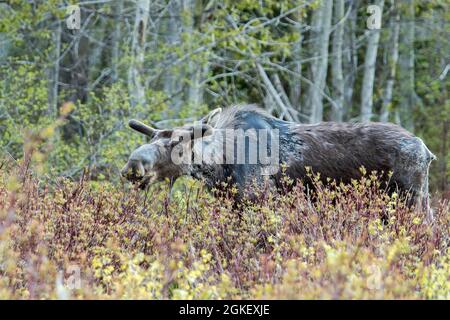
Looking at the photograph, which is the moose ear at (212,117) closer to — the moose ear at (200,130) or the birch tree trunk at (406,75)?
the moose ear at (200,130)

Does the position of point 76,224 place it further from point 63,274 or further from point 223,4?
point 223,4

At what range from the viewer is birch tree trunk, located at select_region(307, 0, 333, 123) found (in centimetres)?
1902

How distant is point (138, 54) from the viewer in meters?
14.6

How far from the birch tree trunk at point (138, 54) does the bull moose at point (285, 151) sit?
17.3 ft

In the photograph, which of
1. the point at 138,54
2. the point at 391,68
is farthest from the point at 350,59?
the point at 138,54

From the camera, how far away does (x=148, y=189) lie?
8.22m

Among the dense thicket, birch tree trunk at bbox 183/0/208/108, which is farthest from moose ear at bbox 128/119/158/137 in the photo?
birch tree trunk at bbox 183/0/208/108

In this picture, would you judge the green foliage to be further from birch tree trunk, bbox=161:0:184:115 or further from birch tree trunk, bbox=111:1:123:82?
birch tree trunk, bbox=111:1:123:82

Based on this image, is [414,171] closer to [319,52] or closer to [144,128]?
[144,128]

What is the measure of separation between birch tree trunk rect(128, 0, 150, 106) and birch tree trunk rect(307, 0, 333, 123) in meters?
5.07

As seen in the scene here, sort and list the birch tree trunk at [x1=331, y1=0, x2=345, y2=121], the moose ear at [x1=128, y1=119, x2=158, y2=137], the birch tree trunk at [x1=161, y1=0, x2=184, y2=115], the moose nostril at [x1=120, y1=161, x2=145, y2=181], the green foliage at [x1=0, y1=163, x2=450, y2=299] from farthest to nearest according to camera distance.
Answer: the birch tree trunk at [x1=331, y1=0, x2=345, y2=121]
the birch tree trunk at [x1=161, y1=0, x2=184, y2=115]
the moose ear at [x1=128, y1=119, x2=158, y2=137]
the moose nostril at [x1=120, y1=161, x2=145, y2=181]
the green foliage at [x1=0, y1=163, x2=450, y2=299]

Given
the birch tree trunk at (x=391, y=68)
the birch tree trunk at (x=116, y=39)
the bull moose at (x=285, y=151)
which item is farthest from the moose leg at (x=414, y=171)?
the birch tree trunk at (x=391, y=68)

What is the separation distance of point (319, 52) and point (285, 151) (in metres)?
10.5

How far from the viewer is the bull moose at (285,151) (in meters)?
8.66
